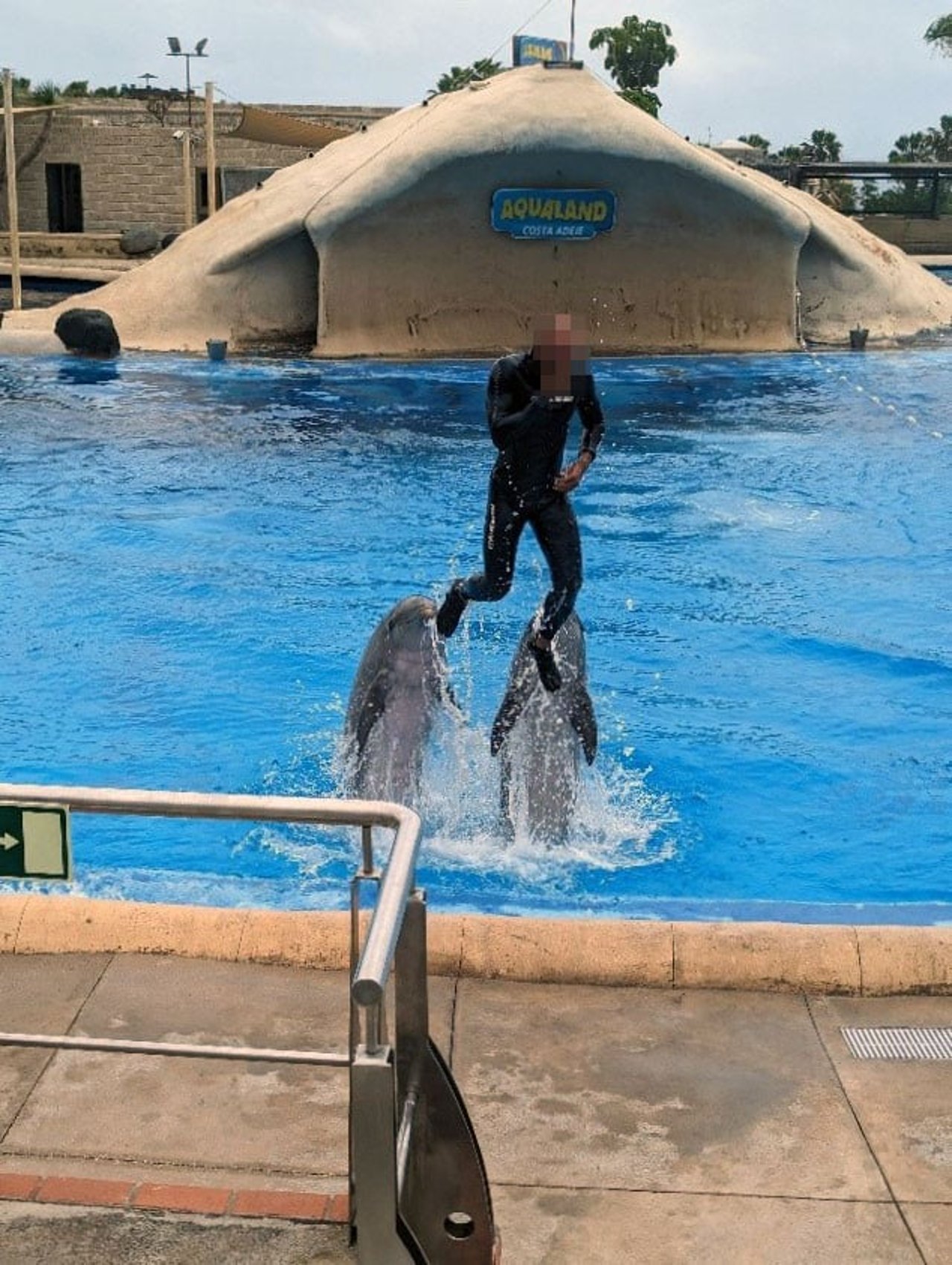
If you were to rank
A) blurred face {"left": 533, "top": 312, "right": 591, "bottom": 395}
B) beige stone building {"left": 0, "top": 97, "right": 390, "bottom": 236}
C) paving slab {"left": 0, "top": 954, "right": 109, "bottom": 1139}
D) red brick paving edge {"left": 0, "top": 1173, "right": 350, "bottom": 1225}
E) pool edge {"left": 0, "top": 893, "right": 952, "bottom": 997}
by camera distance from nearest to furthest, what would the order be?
red brick paving edge {"left": 0, "top": 1173, "right": 350, "bottom": 1225}, paving slab {"left": 0, "top": 954, "right": 109, "bottom": 1139}, pool edge {"left": 0, "top": 893, "right": 952, "bottom": 997}, blurred face {"left": 533, "top": 312, "right": 591, "bottom": 395}, beige stone building {"left": 0, "top": 97, "right": 390, "bottom": 236}

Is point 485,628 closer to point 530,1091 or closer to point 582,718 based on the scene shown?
point 582,718

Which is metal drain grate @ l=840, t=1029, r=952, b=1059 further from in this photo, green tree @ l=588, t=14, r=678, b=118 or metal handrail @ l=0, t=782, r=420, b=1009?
green tree @ l=588, t=14, r=678, b=118

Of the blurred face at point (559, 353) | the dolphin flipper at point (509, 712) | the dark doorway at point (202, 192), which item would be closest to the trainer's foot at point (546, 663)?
the dolphin flipper at point (509, 712)

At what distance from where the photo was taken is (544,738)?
7.68 metres

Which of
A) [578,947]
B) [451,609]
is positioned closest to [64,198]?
[451,609]

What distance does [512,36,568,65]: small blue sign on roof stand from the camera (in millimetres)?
27469

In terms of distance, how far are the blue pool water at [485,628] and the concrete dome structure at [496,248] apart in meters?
3.13

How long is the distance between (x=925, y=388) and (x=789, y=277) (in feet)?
13.5

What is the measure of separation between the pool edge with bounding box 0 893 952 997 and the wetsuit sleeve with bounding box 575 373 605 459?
2.18m

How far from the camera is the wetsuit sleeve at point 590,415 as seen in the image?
6.47m

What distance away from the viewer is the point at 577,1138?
13.5ft

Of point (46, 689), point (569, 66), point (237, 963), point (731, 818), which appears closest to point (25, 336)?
point (569, 66)

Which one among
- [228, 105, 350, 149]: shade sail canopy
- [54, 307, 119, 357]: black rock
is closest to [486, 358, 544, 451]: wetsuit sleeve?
[54, 307, 119, 357]: black rock

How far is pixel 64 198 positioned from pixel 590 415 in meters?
40.7
